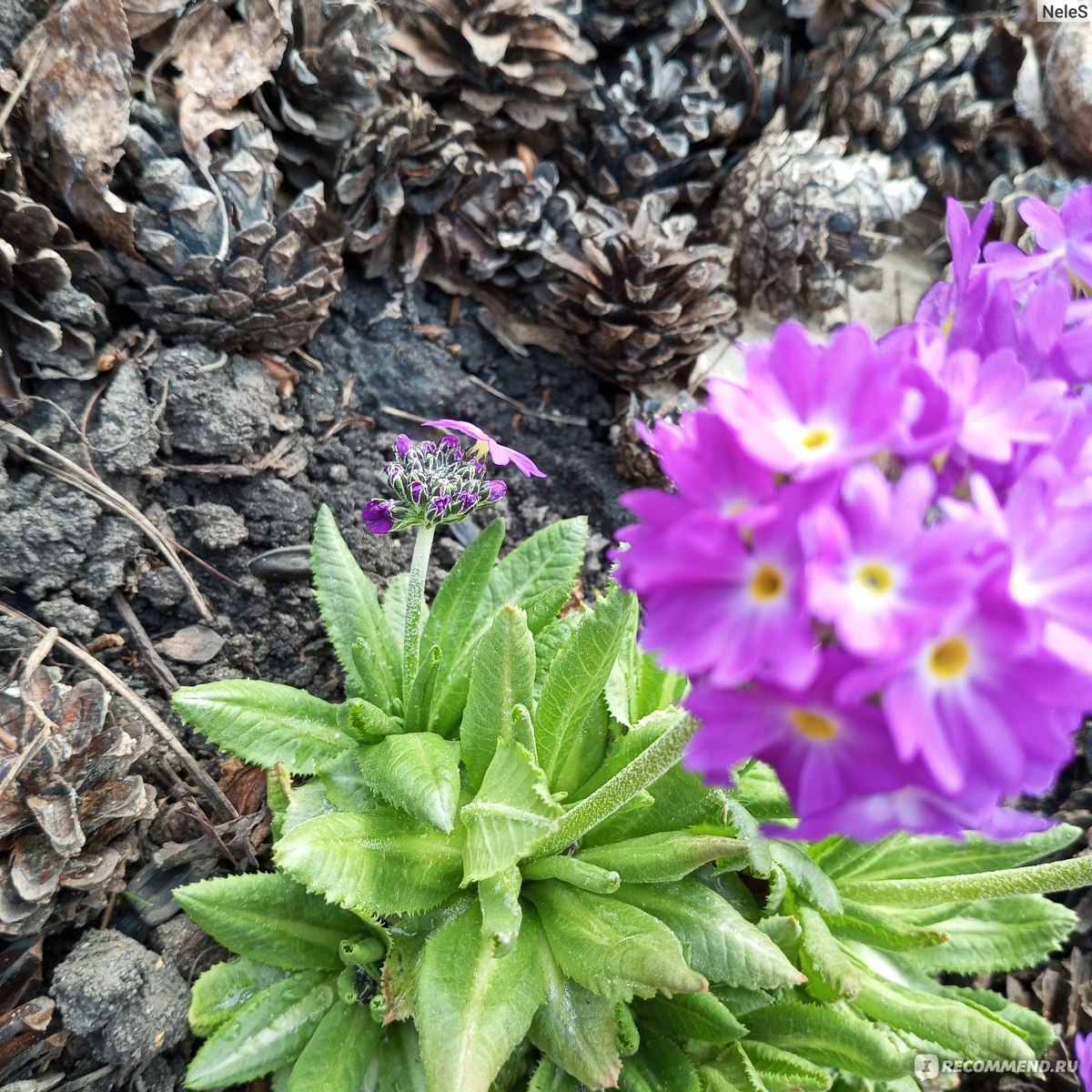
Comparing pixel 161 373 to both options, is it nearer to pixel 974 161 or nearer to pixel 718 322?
pixel 718 322

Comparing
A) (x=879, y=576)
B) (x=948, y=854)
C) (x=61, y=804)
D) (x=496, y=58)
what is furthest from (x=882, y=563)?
(x=496, y=58)

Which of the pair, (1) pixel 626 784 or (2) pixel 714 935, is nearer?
(1) pixel 626 784

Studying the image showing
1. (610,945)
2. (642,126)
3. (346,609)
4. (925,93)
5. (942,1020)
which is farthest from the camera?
(925,93)

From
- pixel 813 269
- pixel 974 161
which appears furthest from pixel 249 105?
pixel 974 161

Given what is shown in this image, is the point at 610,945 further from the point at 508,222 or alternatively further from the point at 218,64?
the point at 218,64

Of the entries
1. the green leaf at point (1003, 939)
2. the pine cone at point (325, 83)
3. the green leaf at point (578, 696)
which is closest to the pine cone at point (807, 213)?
the pine cone at point (325, 83)

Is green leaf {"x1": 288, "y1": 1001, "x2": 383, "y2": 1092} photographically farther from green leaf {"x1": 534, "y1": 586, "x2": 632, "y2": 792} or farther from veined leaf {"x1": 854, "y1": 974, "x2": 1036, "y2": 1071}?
veined leaf {"x1": 854, "y1": 974, "x2": 1036, "y2": 1071}

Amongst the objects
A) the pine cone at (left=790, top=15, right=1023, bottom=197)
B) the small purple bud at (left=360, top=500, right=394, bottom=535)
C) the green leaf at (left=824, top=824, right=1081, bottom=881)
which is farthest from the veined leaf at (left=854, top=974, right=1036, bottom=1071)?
the pine cone at (left=790, top=15, right=1023, bottom=197)

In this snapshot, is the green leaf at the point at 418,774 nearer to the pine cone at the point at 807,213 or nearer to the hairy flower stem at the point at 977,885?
the hairy flower stem at the point at 977,885
